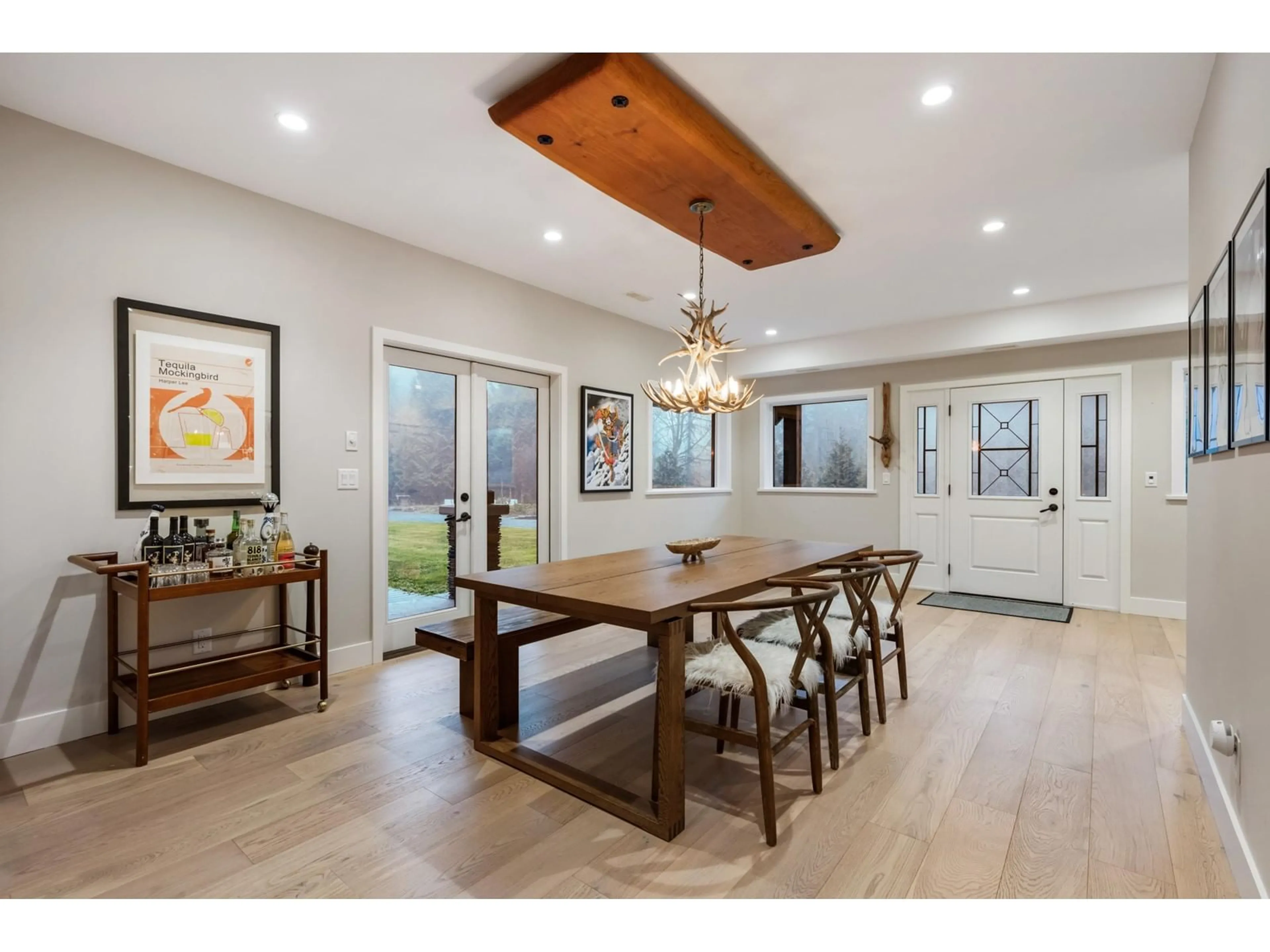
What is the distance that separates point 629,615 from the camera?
188cm

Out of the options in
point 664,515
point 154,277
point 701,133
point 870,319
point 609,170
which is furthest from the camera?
point 664,515

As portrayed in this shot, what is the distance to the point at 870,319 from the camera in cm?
538

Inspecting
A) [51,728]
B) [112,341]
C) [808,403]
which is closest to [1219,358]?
[112,341]

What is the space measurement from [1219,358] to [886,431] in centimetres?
403

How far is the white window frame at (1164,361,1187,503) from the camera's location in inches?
179

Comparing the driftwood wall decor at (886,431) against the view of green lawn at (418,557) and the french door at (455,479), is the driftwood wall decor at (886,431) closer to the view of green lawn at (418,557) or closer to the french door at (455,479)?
the french door at (455,479)

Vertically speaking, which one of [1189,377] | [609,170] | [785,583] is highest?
[609,170]

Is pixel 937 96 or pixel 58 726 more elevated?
pixel 937 96

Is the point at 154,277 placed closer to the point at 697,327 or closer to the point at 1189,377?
the point at 697,327

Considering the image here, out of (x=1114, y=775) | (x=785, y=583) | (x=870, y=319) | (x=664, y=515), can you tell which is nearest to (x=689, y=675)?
(x=785, y=583)

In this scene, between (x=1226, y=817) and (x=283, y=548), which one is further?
(x=283, y=548)

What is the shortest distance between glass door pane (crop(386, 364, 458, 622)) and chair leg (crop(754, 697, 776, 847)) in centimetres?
260

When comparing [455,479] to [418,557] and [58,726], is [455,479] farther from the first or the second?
[58,726]

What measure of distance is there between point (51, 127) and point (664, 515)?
460 centimetres
